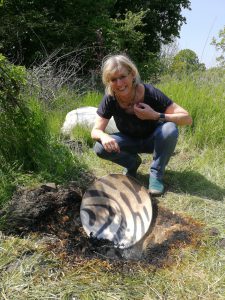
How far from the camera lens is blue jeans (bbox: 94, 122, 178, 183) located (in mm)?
2977

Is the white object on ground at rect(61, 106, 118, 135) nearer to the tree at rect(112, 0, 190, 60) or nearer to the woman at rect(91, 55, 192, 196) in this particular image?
the woman at rect(91, 55, 192, 196)

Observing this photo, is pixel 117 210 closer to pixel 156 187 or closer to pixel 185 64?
pixel 156 187

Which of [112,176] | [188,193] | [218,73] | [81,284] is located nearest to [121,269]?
[81,284]

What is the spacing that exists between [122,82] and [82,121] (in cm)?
171

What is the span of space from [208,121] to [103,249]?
2199mm

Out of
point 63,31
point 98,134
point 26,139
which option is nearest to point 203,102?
point 98,134

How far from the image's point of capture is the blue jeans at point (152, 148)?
9.77 ft

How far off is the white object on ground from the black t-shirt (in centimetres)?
125

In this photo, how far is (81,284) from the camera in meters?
2.10

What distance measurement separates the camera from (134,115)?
3008 mm

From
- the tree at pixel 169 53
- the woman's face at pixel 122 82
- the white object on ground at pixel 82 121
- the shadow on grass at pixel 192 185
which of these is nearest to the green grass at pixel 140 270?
the shadow on grass at pixel 192 185

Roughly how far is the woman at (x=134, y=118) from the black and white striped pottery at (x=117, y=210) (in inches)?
8.5

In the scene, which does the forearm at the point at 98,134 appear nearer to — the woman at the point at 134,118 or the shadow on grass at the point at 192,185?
the woman at the point at 134,118

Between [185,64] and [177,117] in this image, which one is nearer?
[177,117]
